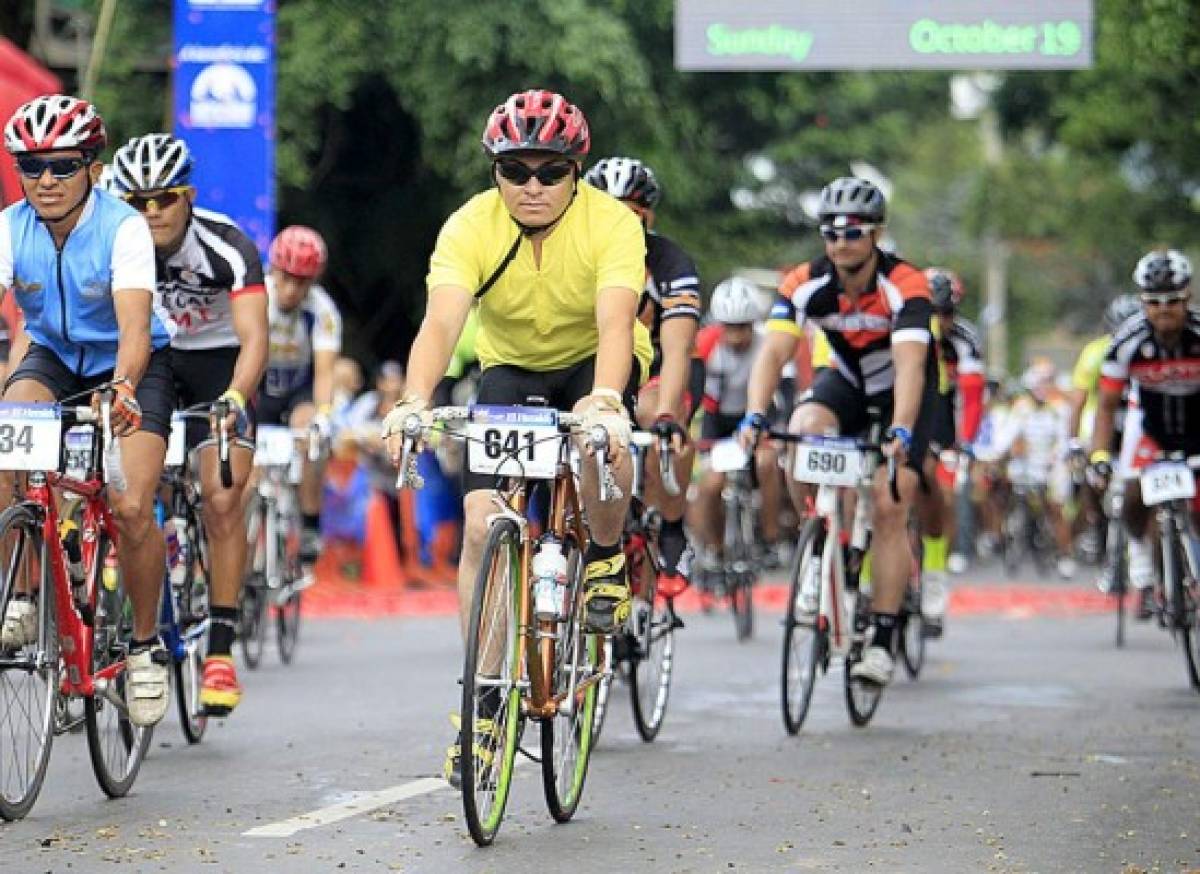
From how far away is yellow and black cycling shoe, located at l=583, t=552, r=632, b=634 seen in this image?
27.5 feet

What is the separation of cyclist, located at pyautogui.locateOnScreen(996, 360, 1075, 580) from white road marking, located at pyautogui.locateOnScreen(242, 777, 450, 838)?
Result: 19136mm

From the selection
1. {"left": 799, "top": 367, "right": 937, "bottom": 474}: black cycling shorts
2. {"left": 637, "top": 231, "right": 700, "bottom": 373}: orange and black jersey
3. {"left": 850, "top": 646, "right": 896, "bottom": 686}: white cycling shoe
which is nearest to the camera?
{"left": 637, "top": 231, "right": 700, "bottom": 373}: orange and black jersey

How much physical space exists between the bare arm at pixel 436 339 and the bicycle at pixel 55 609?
3.50 ft

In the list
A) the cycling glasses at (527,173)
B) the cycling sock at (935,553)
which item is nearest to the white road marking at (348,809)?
the cycling glasses at (527,173)

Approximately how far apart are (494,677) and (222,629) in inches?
122

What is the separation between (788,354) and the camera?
11695mm

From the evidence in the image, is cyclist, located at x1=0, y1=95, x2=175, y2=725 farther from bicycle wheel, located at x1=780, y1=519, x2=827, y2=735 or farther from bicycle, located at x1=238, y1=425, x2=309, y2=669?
bicycle, located at x1=238, y1=425, x2=309, y2=669

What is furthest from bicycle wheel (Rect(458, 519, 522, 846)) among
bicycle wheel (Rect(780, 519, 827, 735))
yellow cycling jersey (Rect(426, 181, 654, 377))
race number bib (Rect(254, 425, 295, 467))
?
race number bib (Rect(254, 425, 295, 467))

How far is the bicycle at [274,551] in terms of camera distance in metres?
13.4

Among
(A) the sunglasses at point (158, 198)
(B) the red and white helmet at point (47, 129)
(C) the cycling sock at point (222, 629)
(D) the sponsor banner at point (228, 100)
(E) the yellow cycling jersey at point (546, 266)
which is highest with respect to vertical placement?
(D) the sponsor banner at point (228, 100)

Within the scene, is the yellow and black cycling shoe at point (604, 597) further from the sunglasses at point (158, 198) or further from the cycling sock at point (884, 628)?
the cycling sock at point (884, 628)

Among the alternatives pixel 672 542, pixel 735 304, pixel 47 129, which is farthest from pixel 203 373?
pixel 735 304

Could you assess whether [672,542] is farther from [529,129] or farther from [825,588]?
[529,129]

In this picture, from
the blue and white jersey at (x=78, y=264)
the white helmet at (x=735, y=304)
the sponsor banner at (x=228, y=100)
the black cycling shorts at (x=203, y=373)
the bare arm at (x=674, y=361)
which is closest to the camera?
the blue and white jersey at (x=78, y=264)
